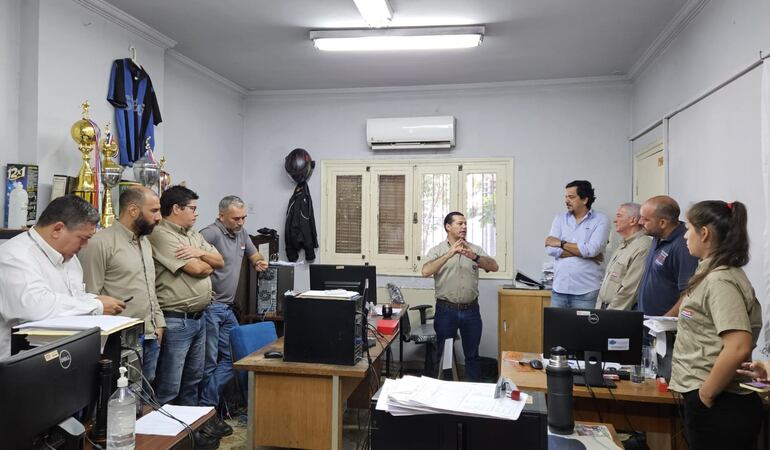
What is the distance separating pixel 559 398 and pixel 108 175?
2.92 m

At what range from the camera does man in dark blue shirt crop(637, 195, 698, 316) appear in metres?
2.79

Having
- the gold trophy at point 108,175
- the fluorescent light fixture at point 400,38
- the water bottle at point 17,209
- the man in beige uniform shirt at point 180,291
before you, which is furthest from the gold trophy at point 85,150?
the fluorescent light fixture at point 400,38

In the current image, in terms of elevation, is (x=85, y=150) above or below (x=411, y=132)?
below

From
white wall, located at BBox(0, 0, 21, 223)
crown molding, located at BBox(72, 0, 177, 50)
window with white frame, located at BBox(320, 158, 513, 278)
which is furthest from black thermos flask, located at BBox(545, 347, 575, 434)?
window with white frame, located at BBox(320, 158, 513, 278)

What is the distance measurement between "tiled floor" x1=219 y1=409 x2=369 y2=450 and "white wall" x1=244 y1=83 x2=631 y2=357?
2.02 m

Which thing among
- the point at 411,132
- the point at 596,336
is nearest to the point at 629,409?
the point at 596,336

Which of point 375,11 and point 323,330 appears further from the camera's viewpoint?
point 375,11

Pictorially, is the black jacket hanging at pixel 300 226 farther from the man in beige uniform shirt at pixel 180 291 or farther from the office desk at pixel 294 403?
the office desk at pixel 294 403

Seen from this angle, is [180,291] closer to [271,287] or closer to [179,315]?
[179,315]

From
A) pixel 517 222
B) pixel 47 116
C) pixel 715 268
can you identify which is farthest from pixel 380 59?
pixel 715 268

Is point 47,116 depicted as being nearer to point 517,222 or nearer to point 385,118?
point 385,118

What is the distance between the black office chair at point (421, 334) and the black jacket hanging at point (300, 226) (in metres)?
1.15

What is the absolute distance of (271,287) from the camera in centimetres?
493

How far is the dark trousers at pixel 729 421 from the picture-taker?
6.37 feet
